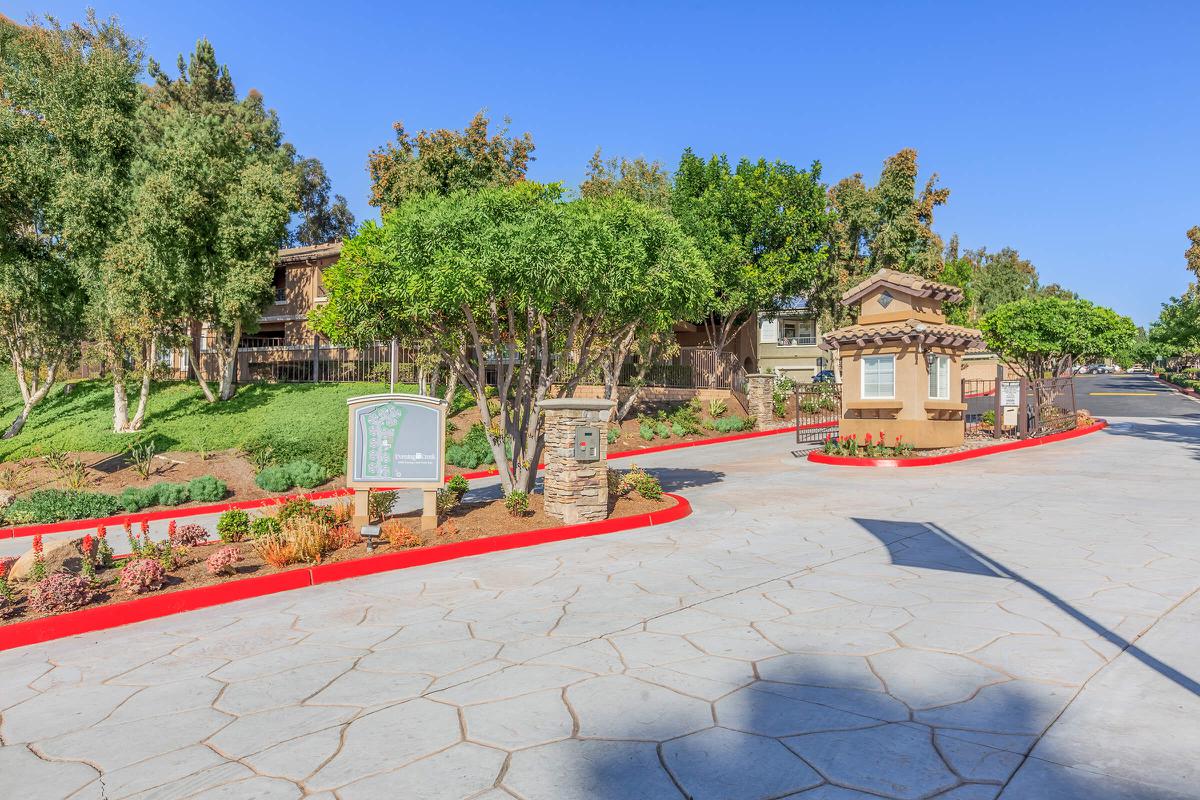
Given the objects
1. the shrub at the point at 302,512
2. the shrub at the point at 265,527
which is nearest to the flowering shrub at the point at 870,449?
the shrub at the point at 302,512

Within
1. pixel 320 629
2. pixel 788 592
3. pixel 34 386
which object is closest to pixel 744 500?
pixel 788 592

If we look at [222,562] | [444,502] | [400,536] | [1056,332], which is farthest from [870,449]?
[222,562]

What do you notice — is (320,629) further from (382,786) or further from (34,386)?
(34,386)

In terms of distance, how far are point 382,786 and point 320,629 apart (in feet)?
9.51

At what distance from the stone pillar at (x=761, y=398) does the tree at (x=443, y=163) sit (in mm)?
12208

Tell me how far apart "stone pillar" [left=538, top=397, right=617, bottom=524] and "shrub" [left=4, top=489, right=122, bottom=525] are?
869 cm

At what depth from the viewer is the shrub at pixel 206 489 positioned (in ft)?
46.9

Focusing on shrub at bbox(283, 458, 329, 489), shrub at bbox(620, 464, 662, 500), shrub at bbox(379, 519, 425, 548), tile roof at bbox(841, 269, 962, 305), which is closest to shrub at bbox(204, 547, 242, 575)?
shrub at bbox(379, 519, 425, 548)

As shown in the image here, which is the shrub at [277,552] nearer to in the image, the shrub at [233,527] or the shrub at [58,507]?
the shrub at [233,527]

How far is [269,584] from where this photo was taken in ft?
24.4

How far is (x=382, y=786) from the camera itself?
11.4ft

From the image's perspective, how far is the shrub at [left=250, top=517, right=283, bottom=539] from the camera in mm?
8727

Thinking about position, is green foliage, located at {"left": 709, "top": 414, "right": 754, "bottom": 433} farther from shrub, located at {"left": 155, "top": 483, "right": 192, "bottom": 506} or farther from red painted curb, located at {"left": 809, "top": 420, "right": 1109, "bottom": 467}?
shrub, located at {"left": 155, "top": 483, "right": 192, "bottom": 506}

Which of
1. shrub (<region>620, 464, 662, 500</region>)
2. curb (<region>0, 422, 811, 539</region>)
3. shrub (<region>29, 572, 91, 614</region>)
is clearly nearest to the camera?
shrub (<region>29, 572, 91, 614</region>)
